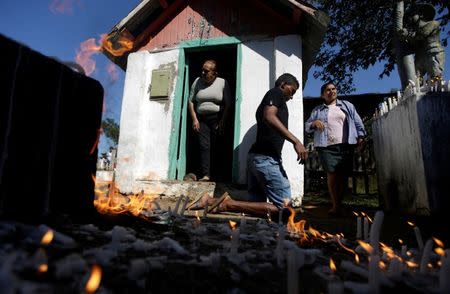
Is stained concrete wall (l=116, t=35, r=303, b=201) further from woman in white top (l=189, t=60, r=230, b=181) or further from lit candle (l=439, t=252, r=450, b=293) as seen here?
lit candle (l=439, t=252, r=450, b=293)

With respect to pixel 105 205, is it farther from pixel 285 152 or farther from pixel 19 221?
pixel 285 152

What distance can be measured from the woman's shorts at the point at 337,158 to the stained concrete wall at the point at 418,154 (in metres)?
0.84

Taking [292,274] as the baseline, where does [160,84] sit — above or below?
above

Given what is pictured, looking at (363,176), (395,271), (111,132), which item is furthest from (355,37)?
(111,132)

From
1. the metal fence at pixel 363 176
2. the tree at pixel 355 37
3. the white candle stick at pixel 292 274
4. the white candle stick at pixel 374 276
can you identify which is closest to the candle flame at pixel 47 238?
the white candle stick at pixel 292 274

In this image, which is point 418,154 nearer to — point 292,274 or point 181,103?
point 292,274

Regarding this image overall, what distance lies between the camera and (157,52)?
25.1 feet

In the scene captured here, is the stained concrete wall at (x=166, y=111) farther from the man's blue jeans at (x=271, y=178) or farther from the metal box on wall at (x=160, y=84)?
the man's blue jeans at (x=271, y=178)

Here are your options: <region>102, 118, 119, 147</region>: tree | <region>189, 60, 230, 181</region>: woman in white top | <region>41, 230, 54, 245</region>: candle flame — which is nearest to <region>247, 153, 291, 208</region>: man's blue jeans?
<region>189, 60, 230, 181</region>: woman in white top

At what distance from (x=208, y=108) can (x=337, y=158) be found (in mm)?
2888

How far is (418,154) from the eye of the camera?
14.6 ft

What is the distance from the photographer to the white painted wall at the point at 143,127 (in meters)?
7.02

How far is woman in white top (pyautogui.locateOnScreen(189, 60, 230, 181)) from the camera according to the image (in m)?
6.59

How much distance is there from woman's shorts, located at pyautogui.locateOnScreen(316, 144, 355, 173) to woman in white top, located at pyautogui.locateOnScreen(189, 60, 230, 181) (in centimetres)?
229
